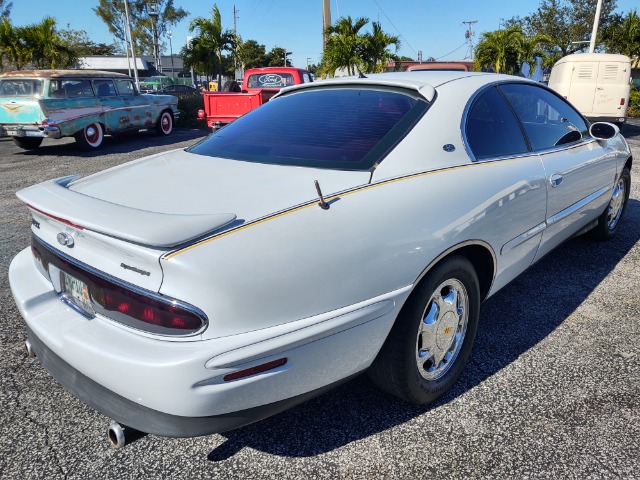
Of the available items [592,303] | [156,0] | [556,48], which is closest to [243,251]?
[592,303]

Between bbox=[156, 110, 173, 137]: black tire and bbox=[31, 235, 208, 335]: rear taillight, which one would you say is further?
bbox=[156, 110, 173, 137]: black tire

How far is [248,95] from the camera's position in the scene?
35.6 feet

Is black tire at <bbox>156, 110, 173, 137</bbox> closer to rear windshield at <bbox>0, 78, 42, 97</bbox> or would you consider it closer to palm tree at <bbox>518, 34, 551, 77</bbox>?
rear windshield at <bbox>0, 78, 42, 97</bbox>

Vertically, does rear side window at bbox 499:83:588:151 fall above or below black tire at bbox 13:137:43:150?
above

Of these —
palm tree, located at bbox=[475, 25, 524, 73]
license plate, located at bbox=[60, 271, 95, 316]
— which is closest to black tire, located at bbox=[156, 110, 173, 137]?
palm tree, located at bbox=[475, 25, 524, 73]

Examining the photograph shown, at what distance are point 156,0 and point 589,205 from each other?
5776cm

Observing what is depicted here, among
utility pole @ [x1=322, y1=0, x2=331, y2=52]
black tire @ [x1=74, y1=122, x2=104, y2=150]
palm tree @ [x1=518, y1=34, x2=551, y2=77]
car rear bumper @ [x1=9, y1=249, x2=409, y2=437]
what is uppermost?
utility pole @ [x1=322, y1=0, x2=331, y2=52]

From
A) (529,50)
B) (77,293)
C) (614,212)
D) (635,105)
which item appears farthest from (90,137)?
(635,105)

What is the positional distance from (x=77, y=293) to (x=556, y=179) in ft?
8.54

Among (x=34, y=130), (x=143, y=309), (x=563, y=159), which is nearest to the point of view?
(x=143, y=309)

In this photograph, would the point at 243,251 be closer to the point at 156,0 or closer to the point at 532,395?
the point at 532,395

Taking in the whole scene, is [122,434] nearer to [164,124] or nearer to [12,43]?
[164,124]

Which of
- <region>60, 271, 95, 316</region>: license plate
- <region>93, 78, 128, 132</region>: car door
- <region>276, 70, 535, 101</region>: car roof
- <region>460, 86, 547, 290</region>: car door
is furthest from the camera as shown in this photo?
<region>93, 78, 128, 132</region>: car door

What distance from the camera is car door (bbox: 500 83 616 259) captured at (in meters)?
2.98
